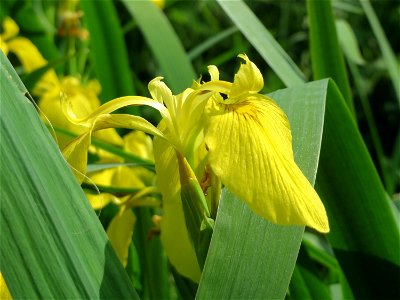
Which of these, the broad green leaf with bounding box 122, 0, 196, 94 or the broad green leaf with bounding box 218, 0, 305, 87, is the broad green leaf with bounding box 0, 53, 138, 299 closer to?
the broad green leaf with bounding box 218, 0, 305, 87

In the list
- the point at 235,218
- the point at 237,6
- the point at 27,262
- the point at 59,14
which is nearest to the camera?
the point at 27,262

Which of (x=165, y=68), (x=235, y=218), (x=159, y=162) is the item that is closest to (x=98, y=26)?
(x=165, y=68)

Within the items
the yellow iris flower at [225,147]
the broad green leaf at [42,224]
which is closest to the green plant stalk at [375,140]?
the yellow iris flower at [225,147]

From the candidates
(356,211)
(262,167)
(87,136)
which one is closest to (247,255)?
(262,167)

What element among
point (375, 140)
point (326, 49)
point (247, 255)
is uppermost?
point (326, 49)

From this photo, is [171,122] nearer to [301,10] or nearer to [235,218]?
[235,218]

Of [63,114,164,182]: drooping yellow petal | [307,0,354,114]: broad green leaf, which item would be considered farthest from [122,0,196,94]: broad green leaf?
[63,114,164,182]: drooping yellow petal

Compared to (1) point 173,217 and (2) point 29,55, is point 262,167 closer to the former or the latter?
(1) point 173,217
